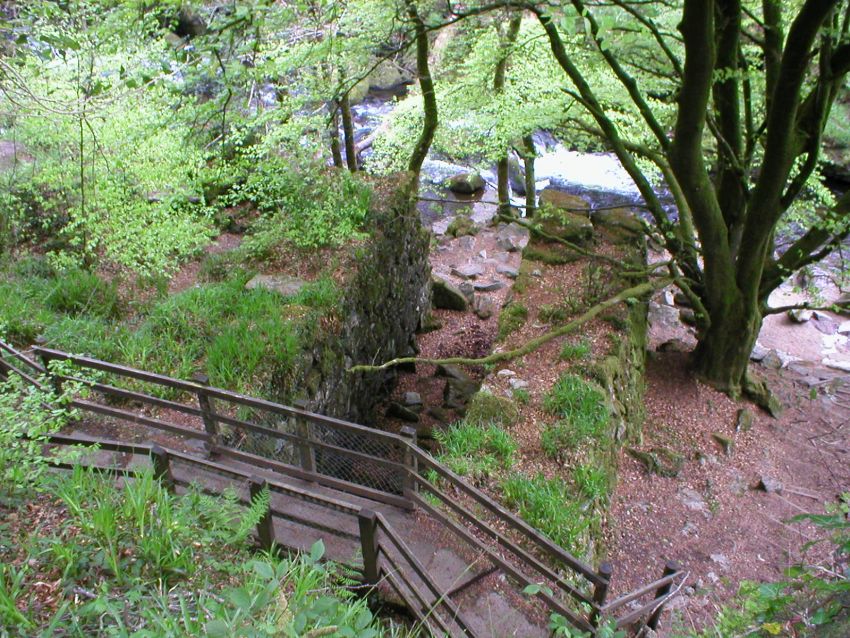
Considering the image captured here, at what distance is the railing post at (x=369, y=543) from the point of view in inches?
153

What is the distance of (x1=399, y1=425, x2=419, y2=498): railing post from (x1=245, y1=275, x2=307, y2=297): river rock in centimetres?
372

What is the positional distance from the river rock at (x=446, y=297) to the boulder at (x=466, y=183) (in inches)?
252

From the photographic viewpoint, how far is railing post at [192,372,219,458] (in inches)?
196

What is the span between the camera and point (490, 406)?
6488 mm

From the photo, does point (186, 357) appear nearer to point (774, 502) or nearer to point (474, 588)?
point (474, 588)

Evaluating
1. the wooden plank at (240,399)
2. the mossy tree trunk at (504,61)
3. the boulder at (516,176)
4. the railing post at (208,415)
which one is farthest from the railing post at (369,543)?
the boulder at (516,176)

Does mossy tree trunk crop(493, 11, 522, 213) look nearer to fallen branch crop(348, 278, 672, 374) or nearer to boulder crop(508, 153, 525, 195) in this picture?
fallen branch crop(348, 278, 672, 374)

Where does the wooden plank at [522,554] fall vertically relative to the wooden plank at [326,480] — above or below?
above

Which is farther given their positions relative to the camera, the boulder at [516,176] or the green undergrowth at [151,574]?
the boulder at [516,176]

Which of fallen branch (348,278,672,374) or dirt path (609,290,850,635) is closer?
dirt path (609,290,850,635)

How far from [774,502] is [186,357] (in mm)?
7061

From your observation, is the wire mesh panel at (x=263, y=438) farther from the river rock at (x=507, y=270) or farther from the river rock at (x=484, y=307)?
the river rock at (x=507, y=270)

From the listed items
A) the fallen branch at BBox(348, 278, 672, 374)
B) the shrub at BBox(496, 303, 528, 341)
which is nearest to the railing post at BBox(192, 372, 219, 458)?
the fallen branch at BBox(348, 278, 672, 374)

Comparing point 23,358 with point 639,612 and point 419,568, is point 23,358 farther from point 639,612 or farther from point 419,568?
point 639,612
